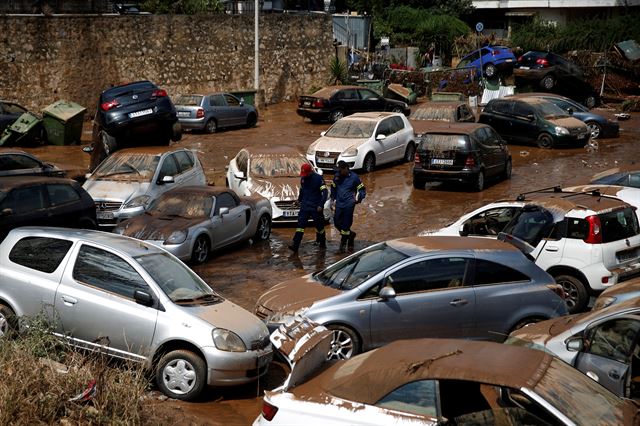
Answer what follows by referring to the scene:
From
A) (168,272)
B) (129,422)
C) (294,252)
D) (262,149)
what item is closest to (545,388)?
(129,422)

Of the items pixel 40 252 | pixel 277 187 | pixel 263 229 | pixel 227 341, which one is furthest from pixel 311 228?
pixel 227 341

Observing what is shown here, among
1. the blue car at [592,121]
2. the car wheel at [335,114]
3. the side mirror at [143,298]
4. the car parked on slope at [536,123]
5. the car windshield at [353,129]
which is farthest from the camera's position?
the car wheel at [335,114]

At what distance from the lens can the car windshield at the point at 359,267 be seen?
405 inches

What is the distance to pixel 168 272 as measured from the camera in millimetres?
9844

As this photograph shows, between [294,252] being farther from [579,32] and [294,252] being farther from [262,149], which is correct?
[579,32]

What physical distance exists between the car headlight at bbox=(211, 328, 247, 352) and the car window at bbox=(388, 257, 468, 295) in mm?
1958

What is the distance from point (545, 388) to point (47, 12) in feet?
90.0

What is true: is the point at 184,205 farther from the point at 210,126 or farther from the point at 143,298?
the point at 210,126

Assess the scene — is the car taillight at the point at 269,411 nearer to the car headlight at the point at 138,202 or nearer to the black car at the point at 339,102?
the car headlight at the point at 138,202

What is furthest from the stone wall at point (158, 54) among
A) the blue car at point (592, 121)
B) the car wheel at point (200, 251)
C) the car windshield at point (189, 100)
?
the car wheel at point (200, 251)

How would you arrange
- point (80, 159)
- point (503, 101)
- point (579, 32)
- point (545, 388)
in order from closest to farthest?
1. point (545, 388)
2. point (80, 159)
3. point (503, 101)
4. point (579, 32)

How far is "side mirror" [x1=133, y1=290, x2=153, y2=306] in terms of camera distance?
358 inches

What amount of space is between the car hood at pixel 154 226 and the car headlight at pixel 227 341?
557cm

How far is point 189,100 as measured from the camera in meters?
30.4
